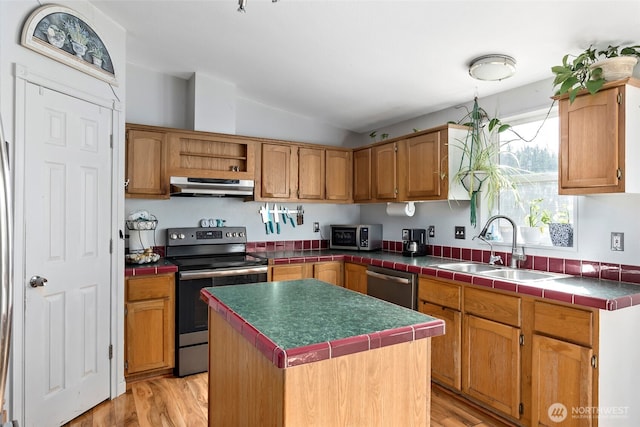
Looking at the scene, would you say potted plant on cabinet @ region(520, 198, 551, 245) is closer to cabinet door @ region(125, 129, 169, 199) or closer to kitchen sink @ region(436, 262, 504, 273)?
kitchen sink @ region(436, 262, 504, 273)

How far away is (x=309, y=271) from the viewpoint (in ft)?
12.0

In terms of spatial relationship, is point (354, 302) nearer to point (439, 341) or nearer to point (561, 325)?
point (561, 325)

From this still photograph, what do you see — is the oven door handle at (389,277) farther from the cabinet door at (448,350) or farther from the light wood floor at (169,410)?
the light wood floor at (169,410)

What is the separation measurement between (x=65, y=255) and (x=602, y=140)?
3.21 metres

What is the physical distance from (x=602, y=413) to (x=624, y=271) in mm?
866

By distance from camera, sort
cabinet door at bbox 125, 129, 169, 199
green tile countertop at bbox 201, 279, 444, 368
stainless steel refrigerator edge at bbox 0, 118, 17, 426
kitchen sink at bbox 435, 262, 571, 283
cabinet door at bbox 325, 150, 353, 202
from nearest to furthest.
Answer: stainless steel refrigerator edge at bbox 0, 118, 17, 426 < green tile countertop at bbox 201, 279, 444, 368 < kitchen sink at bbox 435, 262, 571, 283 < cabinet door at bbox 125, 129, 169, 199 < cabinet door at bbox 325, 150, 353, 202

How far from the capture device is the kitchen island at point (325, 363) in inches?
47.7

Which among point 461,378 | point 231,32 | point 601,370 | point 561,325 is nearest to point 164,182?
point 231,32

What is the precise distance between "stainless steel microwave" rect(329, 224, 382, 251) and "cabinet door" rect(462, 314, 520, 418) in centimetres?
163

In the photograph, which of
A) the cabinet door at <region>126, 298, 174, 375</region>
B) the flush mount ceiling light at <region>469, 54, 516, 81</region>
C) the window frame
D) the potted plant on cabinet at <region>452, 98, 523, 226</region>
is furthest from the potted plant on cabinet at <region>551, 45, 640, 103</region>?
the cabinet door at <region>126, 298, 174, 375</region>

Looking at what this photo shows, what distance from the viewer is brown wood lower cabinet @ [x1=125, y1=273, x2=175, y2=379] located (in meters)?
2.87

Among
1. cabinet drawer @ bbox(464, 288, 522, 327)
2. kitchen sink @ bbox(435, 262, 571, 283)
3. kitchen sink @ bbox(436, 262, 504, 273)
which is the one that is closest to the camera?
cabinet drawer @ bbox(464, 288, 522, 327)

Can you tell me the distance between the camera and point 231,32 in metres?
2.67

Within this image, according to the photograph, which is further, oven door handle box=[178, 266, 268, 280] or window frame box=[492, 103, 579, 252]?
oven door handle box=[178, 266, 268, 280]
